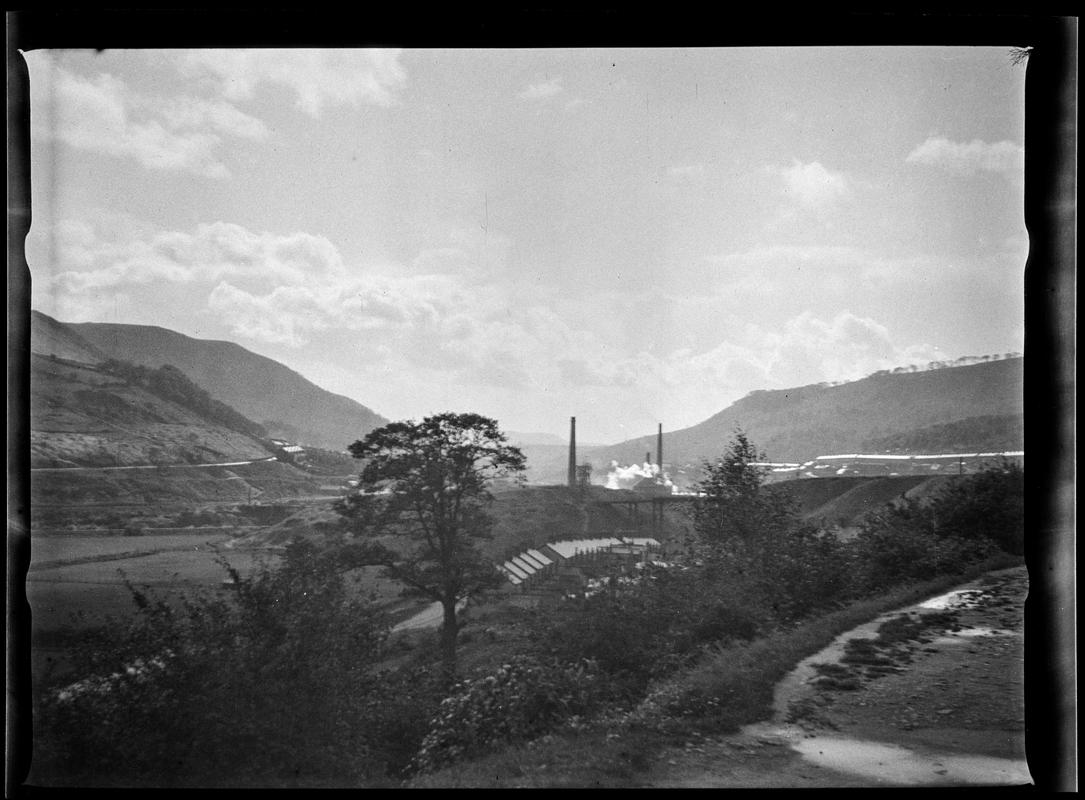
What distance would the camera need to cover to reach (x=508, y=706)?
459 centimetres

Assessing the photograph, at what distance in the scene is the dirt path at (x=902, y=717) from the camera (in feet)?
13.3

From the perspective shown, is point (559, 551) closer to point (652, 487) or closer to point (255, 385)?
point (652, 487)

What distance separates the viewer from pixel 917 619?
513 centimetres

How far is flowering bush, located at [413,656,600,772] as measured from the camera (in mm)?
4484

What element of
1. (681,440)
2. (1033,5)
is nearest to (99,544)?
(681,440)

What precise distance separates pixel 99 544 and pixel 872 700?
5824 mm

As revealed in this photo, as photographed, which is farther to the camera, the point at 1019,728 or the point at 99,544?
the point at 99,544

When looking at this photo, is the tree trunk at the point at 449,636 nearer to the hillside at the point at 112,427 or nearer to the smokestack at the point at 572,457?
the smokestack at the point at 572,457

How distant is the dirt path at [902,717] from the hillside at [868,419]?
1.15 meters

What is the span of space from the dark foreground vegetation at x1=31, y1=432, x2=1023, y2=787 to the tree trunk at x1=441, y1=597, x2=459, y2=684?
0.17ft

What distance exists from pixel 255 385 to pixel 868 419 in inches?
199

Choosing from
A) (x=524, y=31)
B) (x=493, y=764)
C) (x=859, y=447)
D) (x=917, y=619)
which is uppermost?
(x=524, y=31)

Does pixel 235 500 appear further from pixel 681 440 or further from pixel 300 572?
pixel 681 440

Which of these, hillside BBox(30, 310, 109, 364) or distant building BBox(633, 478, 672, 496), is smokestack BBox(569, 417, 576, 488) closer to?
distant building BBox(633, 478, 672, 496)
